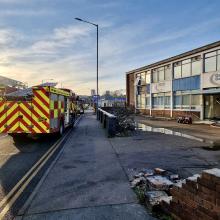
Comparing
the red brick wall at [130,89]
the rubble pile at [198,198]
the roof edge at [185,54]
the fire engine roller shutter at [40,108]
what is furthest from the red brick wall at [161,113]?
the rubble pile at [198,198]

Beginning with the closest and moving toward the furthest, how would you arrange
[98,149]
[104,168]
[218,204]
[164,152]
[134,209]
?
1. [218,204]
2. [134,209]
3. [104,168]
4. [164,152]
5. [98,149]

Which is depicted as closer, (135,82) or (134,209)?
(134,209)

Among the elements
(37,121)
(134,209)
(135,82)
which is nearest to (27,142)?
(37,121)

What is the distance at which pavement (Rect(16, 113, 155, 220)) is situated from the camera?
4.80 meters

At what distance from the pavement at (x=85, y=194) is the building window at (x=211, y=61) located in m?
22.9

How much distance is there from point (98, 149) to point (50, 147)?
225 centimetres

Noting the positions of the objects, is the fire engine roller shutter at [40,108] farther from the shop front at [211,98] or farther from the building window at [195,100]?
A: the building window at [195,100]

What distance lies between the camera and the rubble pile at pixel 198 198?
11.8ft

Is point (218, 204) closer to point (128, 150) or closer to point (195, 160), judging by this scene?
point (195, 160)

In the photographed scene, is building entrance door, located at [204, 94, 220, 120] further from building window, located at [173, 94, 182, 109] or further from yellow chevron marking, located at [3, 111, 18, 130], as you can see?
yellow chevron marking, located at [3, 111, 18, 130]

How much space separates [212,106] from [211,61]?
508 cm

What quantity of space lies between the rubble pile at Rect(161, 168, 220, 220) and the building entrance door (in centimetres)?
2719

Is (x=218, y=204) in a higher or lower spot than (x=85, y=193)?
higher

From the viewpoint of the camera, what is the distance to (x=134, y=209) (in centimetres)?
493
